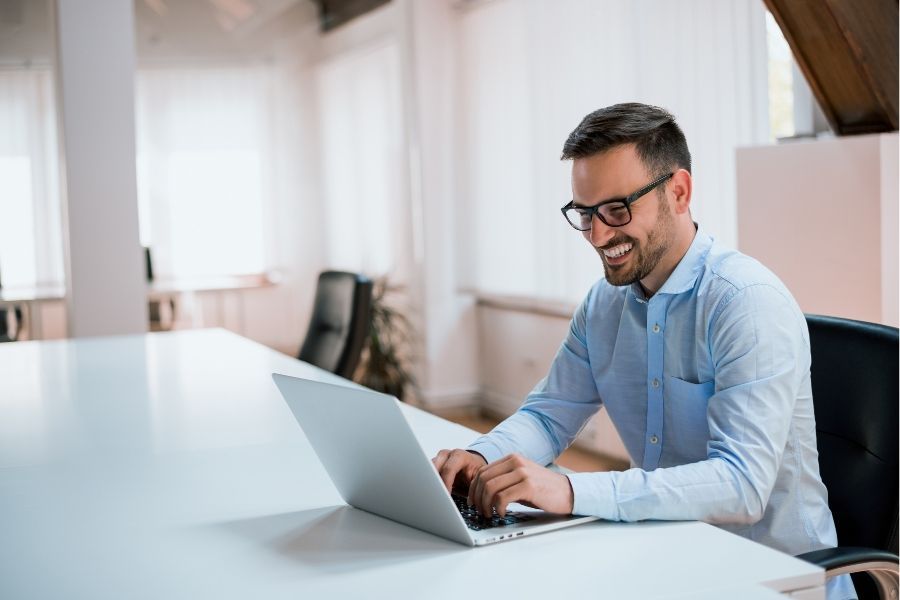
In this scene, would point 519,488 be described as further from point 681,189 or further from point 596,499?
point 681,189

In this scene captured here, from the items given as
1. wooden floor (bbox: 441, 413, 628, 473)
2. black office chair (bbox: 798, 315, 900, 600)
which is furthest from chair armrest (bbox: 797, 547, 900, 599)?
wooden floor (bbox: 441, 413, 628, 473)

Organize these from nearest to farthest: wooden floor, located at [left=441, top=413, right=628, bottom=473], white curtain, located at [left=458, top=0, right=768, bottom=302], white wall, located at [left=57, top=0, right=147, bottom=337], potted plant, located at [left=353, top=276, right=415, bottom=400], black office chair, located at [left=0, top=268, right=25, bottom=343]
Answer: white curtain, located at [left=458, top=0, right=768, bottom=302]
white wall, located at [left=57, top=0, right=147, bottom=337]
wooden floor, located at [left=441, top=413, right=628, bottom=473]
black office chair, located at [left=0, top=268, right=25, bottom=343]
potted plant, located at [left=353, top=276, right=415, bottom=400]

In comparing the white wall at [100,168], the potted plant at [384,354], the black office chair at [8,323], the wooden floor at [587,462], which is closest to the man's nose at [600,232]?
the wooden floor at [587,462]

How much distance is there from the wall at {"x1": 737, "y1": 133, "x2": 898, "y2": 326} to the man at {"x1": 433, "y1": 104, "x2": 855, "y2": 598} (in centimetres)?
122

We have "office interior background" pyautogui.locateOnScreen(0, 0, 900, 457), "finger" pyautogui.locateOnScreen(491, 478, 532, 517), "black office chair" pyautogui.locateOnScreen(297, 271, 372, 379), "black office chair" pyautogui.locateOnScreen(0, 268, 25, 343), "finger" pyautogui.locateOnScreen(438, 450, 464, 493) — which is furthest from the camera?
"black office chair" pyautogui.locateOnScreen(0, 268, 25, 343)

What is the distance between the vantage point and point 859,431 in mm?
1719

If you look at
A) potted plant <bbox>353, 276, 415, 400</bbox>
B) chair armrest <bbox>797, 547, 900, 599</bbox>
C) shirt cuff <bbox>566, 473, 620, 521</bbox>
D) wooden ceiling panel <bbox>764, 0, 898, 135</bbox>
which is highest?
wooden ceiling panel <bbox>764, 0, 898, 135</bbox>

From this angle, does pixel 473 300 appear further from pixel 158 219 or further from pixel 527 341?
pixel 158 219

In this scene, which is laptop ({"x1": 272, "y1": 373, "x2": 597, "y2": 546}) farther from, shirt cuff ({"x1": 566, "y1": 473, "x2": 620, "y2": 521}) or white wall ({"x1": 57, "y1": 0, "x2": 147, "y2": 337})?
white wall ({"x1": 57, "y1": 0, "x2": 147, "y2": 337})

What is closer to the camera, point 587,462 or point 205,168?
point 587,462

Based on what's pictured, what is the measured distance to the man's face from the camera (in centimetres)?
174

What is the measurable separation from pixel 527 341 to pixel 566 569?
455cm

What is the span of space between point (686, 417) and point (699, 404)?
1.5 inches

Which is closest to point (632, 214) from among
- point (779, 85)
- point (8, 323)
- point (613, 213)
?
point (613, 213)
